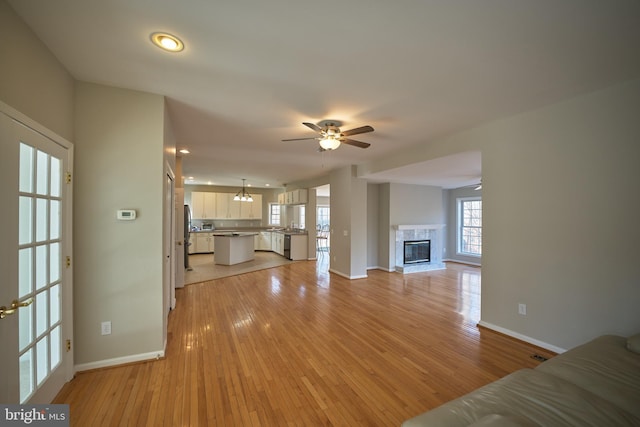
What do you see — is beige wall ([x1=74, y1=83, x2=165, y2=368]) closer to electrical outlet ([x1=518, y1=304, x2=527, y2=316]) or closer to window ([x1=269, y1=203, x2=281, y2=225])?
electrical outlet ([x1=518, y1=304, x2=527, y2=316])

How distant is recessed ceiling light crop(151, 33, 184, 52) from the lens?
175cm

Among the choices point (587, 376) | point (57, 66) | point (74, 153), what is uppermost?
point (57, 66)

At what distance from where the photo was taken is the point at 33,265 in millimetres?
1782

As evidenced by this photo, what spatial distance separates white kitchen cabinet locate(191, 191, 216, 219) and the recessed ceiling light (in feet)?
28.8

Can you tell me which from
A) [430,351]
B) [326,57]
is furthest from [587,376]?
[326,57]

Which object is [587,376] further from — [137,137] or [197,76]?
[137,137]

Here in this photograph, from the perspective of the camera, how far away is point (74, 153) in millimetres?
2352

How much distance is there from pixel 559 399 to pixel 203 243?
9.99 meters

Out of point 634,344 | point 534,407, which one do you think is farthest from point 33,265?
point 634,344

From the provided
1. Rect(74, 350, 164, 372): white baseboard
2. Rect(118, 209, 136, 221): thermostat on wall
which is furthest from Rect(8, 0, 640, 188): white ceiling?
Rect(74, 350, 164, 372): white baseboard

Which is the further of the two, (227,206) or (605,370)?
(227,206)

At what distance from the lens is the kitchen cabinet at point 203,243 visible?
31.4 feet

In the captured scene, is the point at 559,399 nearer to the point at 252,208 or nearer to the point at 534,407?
the point at 534,407

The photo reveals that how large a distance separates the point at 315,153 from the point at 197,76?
2918 millimetres
